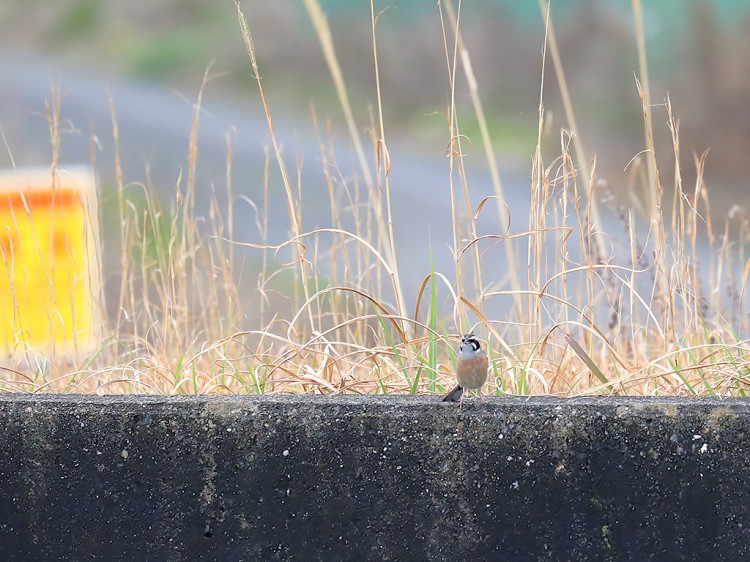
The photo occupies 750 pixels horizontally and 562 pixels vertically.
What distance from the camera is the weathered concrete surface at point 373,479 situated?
4.29ft

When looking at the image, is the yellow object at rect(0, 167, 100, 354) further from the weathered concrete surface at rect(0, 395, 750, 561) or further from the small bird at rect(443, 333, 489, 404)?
the small bird at rect(443, 333, 489, 404)

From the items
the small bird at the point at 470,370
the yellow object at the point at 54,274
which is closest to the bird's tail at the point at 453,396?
the small bird at the point at 470,370

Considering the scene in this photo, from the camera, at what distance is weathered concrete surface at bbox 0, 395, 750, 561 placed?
1.31 m

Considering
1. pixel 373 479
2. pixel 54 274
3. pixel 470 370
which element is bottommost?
pixel 373 479

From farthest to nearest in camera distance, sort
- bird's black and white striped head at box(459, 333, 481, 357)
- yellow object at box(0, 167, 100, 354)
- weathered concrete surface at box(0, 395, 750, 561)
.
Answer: yellow object at box(0, 167, 100, 354) → bird's black and white striped head at box(459, 333, 481, 357) → weathered concrete surface at box(0, 395, 750, 561)

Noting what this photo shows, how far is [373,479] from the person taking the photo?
135 centimetres

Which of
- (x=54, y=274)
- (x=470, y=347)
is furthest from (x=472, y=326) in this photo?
(x=54, y=274)

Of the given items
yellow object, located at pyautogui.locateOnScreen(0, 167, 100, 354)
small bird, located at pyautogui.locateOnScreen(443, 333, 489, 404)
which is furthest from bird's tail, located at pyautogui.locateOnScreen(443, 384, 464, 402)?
yellow object, located at pyautogui.locateOnScreen(0, 167, 100, 354)

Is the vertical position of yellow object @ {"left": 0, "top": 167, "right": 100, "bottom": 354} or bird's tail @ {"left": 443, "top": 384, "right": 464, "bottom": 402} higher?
yellow object @ {"left": 0, "top": 167, "right": 100, "bottom": 354}

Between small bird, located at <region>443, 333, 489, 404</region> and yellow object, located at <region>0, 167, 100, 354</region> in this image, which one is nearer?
small bird, located at <region>443, 333, 489, 404</region>

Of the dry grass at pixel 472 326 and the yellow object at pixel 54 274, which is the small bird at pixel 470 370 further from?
the yellow object at pixel 54 274

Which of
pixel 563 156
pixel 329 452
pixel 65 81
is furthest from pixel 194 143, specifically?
pixel 65 81

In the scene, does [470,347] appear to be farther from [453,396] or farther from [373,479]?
[373,479]

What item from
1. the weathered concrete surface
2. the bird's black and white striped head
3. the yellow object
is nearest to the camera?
the weathered concrete surface
